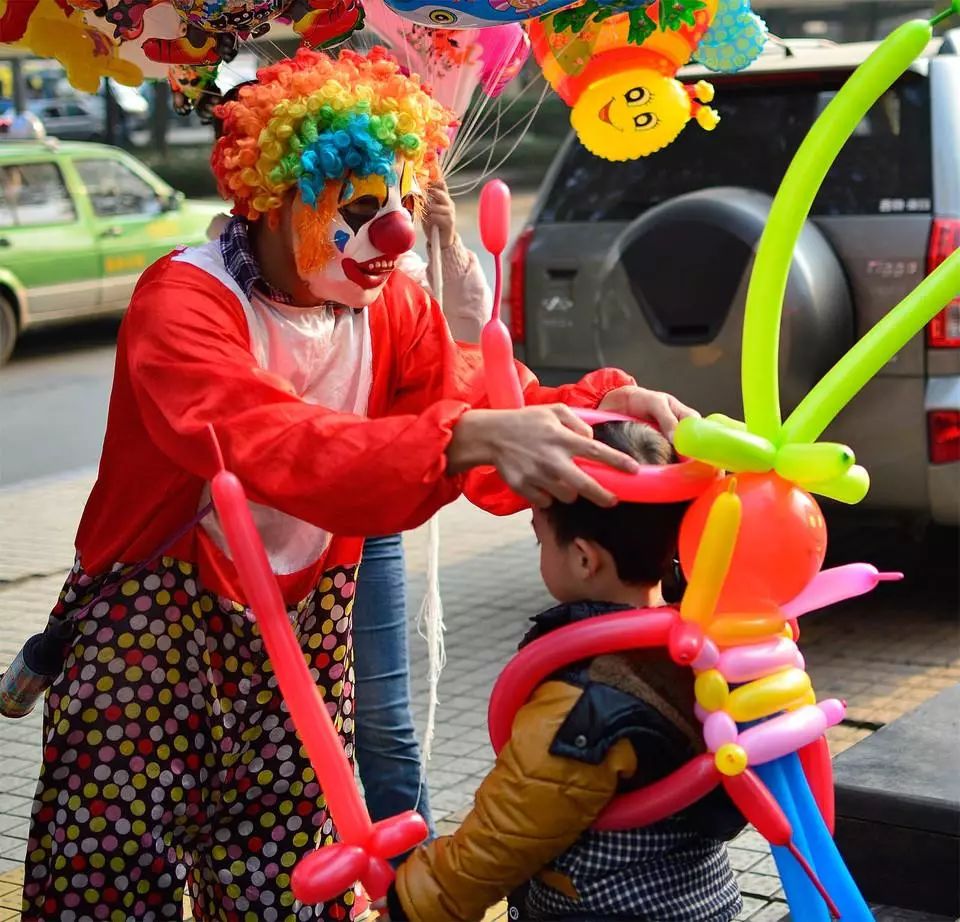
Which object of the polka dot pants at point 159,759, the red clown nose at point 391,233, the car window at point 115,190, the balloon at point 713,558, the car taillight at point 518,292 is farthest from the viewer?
the car window at point 115,190

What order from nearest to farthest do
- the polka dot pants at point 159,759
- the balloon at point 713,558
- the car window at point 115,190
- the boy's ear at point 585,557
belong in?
the balloon at point 713,558, the boy's ear at point 585,557, the polka dot pants at point 159,759, the car window at point 115,190

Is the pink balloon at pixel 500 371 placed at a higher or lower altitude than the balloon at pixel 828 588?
higher

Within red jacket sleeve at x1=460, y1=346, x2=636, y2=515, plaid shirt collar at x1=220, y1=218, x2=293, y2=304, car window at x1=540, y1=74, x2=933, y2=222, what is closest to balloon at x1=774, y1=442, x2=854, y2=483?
red jacket sleeve at x1=460, y1=346, x2=636, y2=515

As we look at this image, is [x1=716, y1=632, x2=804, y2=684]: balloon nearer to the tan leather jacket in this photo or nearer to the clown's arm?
the tan leather jacket

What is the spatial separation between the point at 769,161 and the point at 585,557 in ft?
12.8

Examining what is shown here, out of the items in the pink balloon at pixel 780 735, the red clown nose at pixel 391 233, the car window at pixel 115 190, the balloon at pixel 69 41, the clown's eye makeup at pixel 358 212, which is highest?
the balloon at pixel 69 41

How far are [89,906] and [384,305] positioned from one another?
45.1 inches

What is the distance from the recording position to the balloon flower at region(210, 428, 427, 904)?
2.15 metres

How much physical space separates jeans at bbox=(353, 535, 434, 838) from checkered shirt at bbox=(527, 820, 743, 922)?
117cm

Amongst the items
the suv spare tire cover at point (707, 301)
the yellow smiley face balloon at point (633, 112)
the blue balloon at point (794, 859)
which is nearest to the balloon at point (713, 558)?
the blue balloon at point (794, 859)

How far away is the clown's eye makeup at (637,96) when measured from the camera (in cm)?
314

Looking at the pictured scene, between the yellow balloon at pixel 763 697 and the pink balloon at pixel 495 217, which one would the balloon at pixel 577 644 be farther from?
the pink balloon at pixel 495 217

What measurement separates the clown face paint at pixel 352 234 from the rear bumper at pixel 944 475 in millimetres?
3150

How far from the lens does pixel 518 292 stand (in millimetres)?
6164
